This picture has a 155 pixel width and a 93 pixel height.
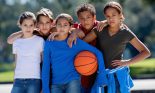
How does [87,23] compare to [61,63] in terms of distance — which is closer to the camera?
[61,63]

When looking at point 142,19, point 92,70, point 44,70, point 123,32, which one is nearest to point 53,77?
point 44,70

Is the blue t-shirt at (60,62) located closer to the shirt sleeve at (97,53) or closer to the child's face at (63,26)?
the shirt sleeve at (97,53)

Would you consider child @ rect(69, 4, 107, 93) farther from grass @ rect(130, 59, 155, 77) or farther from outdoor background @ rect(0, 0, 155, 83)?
outdoor background @ rect(0, 0, 155, 83)

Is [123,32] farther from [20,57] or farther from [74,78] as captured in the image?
[20,57]

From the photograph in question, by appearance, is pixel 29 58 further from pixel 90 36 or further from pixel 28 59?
pixel 90 36

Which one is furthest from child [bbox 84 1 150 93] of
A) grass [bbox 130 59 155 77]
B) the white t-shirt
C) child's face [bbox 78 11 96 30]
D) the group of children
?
grass [bbox 130 59 155 77]

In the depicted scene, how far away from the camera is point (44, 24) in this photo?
578cm

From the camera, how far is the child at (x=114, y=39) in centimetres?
559

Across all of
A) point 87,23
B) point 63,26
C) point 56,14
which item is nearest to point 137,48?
point 87,23

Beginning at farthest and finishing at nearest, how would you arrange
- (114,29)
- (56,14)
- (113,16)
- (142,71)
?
(56,14), (142,71), (114,29), (113,16)

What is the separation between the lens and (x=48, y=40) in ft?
18.2

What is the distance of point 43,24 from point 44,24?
13 millimetres

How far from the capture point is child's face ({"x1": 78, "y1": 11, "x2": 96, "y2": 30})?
5.66 metres

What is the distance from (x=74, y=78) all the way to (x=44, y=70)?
15.1 inches
